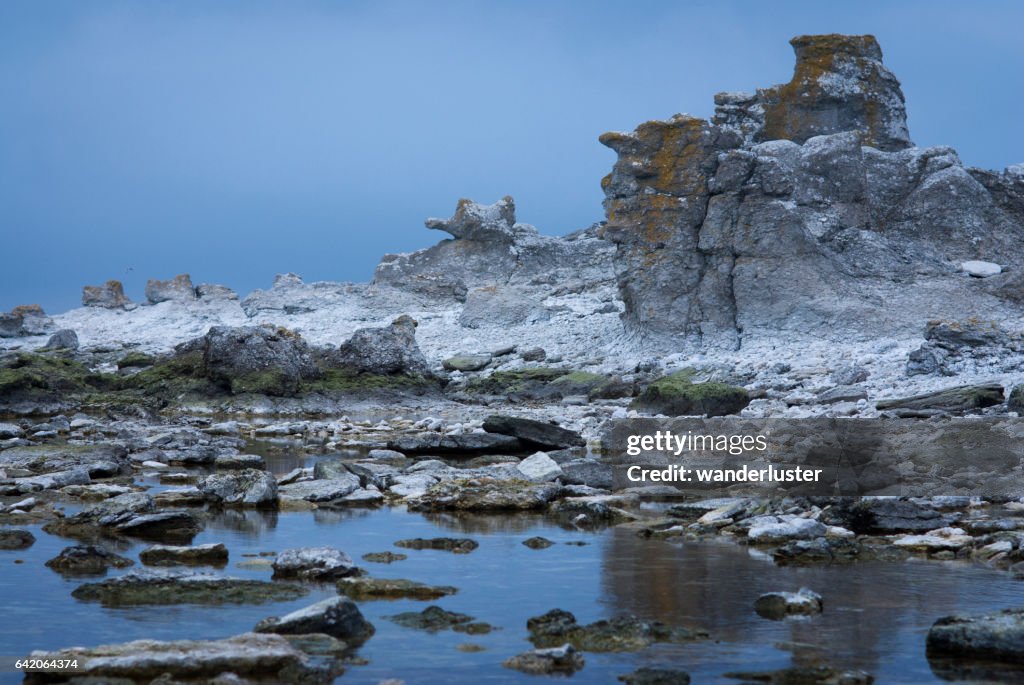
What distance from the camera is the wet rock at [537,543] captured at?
319 inches

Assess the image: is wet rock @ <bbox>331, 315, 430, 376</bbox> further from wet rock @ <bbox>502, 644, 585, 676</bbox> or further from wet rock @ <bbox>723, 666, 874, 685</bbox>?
wet rock @ <bbox>723, 666, 874, 685</bbox>

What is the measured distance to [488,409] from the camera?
26.5 m

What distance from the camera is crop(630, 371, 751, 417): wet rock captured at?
69.9ft

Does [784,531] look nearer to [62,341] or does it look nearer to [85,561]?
[85,561]

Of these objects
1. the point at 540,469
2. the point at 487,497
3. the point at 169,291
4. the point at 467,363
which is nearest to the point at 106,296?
the point at 169,291

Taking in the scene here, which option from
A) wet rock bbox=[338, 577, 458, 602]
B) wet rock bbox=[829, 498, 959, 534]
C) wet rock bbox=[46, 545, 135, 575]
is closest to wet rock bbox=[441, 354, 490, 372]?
wet rock bbox=[829, 498, 959, 534]

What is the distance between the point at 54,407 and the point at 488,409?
10.1 meters

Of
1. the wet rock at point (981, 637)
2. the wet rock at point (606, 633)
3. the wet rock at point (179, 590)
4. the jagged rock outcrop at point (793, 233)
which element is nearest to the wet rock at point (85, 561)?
the wet rock at point (179, 590)

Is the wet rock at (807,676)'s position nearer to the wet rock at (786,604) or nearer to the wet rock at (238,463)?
the wet rock at (786,604)

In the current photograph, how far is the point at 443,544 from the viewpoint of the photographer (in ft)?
26.7

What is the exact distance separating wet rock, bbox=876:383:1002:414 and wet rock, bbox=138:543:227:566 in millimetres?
13119

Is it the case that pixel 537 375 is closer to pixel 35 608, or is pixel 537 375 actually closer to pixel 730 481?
pixel 730 481

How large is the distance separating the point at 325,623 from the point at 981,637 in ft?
10.1

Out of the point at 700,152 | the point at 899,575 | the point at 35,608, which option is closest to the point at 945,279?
the point at 700,152
